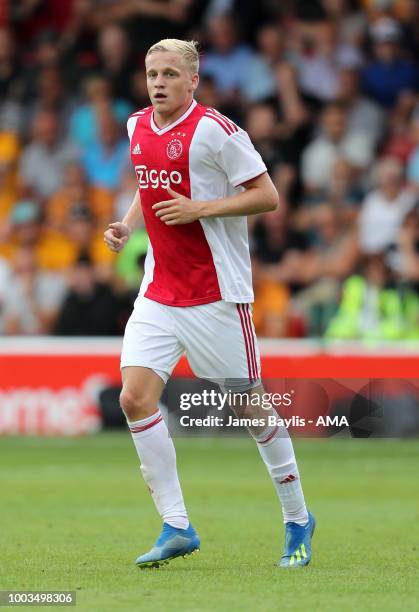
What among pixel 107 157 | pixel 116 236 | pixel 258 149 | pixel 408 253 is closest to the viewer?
A: pixel 116 236

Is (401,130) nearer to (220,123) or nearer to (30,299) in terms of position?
(30,299)

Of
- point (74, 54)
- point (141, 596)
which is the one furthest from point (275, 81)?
point (141, 596)

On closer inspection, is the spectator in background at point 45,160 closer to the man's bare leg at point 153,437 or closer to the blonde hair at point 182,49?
the blonde hair at point 182,49

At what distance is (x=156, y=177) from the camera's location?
719 cm

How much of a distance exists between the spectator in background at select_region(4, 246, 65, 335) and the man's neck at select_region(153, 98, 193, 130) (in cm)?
979

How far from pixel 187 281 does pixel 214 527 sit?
2.40m

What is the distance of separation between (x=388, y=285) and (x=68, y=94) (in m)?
6.14

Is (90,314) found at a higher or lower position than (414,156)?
lower

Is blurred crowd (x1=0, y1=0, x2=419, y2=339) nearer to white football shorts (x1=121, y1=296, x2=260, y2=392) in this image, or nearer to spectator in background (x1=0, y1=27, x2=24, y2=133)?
spectator in background (x1=0, y1=27, x2=24, y2=133)

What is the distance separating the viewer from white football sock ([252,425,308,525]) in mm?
7270

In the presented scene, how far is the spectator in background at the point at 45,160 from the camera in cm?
1925

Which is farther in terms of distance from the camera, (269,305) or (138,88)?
(138,88)

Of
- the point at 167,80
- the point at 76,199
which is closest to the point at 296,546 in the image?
the point at 167,80

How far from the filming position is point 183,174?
7.15 metres
